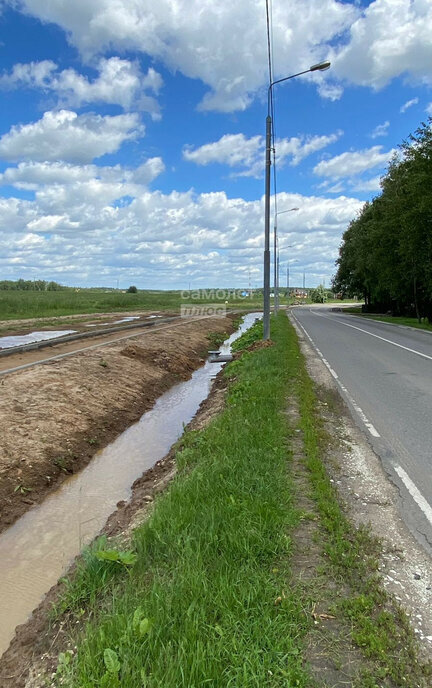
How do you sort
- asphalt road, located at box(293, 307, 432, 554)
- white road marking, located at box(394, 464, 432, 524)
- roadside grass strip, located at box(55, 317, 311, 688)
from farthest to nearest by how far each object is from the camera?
1. asphalt road, located at box(293, 307, 432, 554)
2. white road marking, located at box(394, 464, 432, 524)
3. roadside grass strip, located at box(55, 317, 311, 688)

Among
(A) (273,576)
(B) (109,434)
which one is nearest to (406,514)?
(A) (273,576)

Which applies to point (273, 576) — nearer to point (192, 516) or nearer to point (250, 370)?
point (192, 516)

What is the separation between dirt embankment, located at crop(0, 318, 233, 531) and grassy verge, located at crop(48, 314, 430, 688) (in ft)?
10.4

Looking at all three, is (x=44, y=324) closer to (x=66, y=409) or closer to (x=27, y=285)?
(x=66, y=409)

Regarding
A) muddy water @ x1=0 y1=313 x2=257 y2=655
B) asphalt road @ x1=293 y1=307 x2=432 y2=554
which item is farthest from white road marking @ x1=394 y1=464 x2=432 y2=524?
muddy water @ x1=0 y1=313 x2=257 y2=655

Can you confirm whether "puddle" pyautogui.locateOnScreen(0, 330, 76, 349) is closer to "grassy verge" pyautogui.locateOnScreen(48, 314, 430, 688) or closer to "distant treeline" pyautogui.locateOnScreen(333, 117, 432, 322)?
"grassy verge" pyautogui.locateOnScreen(48, 314, 430, 688)

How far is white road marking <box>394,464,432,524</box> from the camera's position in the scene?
446 centimetres

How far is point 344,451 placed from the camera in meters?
6.25

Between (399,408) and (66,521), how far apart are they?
5981 mm

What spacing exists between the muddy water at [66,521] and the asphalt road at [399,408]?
3673mm

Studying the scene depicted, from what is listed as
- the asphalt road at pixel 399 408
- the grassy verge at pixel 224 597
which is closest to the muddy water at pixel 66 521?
the grassy verge at pixel 224 597

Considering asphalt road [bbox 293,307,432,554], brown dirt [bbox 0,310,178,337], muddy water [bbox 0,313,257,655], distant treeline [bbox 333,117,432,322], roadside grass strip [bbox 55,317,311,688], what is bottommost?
muddy water [bbox 0,313,257,655]

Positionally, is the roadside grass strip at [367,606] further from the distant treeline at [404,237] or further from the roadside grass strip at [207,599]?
the distant treeline at [404,237]

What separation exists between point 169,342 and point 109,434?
491 inches
